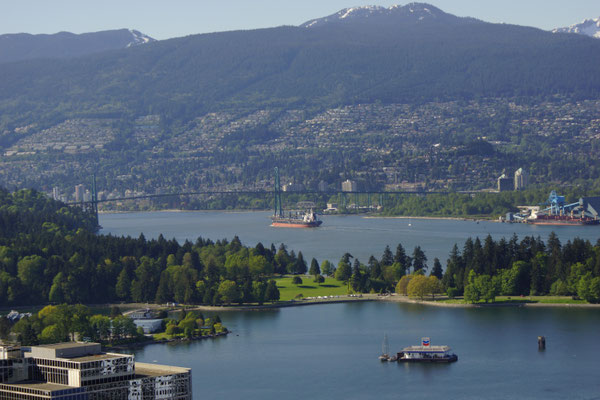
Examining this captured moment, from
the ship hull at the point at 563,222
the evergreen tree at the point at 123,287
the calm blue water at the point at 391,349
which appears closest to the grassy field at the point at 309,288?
the calm blue water at the point at 391,349

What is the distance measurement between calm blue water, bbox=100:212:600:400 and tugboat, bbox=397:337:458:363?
1.07 feet

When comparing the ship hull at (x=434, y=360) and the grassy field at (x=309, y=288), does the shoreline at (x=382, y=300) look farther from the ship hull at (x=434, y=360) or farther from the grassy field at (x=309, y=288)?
the ship hull at (x=434, y=360)

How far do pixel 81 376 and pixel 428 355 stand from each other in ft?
43.4

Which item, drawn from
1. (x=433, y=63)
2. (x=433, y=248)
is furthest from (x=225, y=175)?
(x=433, y=248)

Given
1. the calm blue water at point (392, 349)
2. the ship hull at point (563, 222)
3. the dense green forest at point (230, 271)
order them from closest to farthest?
the calm blue water at point (392, 349), the dense green forest at point (230, 271), the ship hull at point (563, 222)

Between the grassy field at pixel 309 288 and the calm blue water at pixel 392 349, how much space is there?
219 centimetres

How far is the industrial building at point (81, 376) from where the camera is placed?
21.7 m

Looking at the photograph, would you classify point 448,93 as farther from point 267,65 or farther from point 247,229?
point 247,229

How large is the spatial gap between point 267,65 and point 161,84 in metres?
13.7

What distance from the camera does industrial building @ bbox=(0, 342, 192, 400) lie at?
21.7 metres

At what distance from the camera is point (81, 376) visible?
70.9 feet

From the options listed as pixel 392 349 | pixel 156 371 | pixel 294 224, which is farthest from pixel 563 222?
pixel 156 371

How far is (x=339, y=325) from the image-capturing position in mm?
38406

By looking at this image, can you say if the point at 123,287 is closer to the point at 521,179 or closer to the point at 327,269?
the point at 327,269
